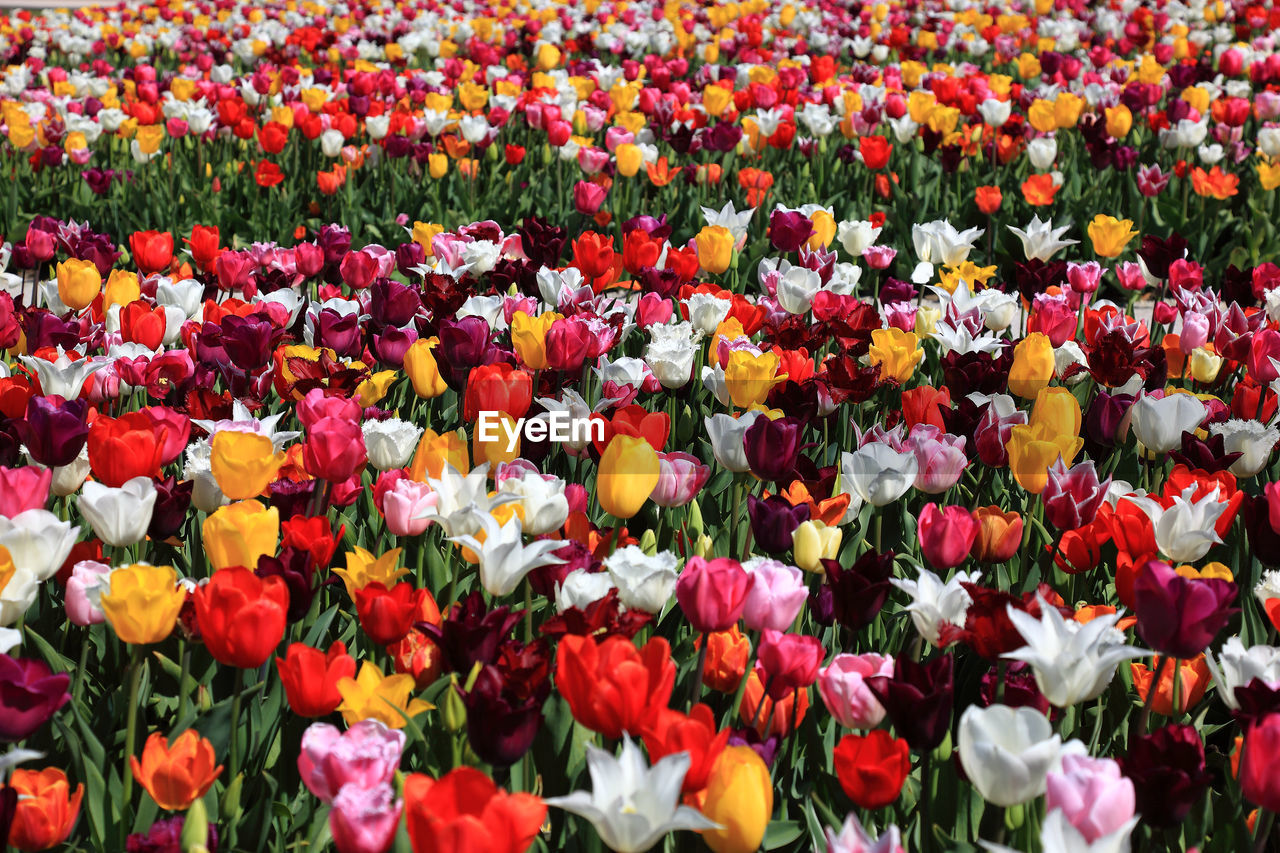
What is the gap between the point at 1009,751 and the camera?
146 cm

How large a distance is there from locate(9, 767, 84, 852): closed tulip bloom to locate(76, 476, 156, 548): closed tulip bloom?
49 centimetres

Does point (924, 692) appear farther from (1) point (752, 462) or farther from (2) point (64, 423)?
(2) point (64, 423)

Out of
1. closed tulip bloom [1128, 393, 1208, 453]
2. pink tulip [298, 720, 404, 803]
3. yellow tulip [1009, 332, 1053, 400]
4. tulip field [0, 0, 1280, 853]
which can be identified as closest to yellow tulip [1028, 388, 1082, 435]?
tulip field [0, 0, 1280, 853]

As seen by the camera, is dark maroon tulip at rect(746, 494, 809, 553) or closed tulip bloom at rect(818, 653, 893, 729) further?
dark maroon tulip at rect(746, 494, 809, 553)

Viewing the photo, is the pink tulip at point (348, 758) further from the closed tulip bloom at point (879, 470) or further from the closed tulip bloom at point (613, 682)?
the closed tulip bloom at point (879, 470)

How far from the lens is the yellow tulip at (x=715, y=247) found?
402cm

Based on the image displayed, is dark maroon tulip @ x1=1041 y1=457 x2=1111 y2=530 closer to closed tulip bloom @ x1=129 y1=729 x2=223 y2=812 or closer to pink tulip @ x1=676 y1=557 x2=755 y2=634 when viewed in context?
pink tulip @ x1=676 y1=557 x2=755 y2=634

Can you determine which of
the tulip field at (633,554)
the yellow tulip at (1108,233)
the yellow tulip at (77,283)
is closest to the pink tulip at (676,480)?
the tulip field at (633,554)

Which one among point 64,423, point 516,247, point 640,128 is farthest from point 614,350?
point 640,128

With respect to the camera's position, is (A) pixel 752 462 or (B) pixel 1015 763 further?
(A) pixel 752 462

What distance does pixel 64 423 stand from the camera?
2.22m

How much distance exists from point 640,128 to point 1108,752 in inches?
191

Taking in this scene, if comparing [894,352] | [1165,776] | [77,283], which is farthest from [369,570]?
[77,283]

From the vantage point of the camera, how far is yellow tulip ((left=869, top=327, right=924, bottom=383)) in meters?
3.19
